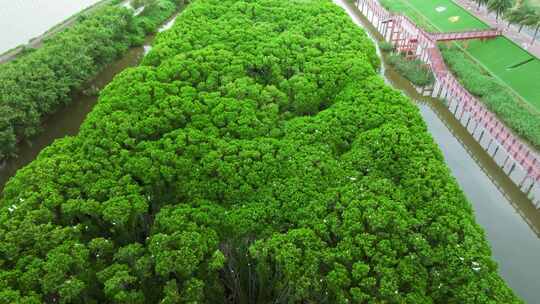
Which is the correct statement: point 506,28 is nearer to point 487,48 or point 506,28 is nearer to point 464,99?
point 487,48

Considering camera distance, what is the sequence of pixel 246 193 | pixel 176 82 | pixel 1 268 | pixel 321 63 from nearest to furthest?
pixel 1 268 → pixel 246 193 → pixel 176 82 → pixel 321 63

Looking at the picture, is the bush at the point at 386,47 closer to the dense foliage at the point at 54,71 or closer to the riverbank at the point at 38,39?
the dense foliage at the point at 54,71

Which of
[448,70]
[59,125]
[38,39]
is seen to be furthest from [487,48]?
[38,39]

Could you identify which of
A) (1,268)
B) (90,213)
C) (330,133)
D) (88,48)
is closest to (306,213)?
(330,133)

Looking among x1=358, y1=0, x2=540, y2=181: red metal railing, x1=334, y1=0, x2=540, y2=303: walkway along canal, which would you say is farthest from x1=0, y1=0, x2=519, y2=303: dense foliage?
x1=358, y1=0, x2=540, y2=181: red metal railing

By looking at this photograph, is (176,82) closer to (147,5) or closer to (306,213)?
(306,213)

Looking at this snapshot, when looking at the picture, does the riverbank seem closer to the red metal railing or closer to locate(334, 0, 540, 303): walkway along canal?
the red metal railing

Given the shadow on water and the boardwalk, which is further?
the shadow on water
